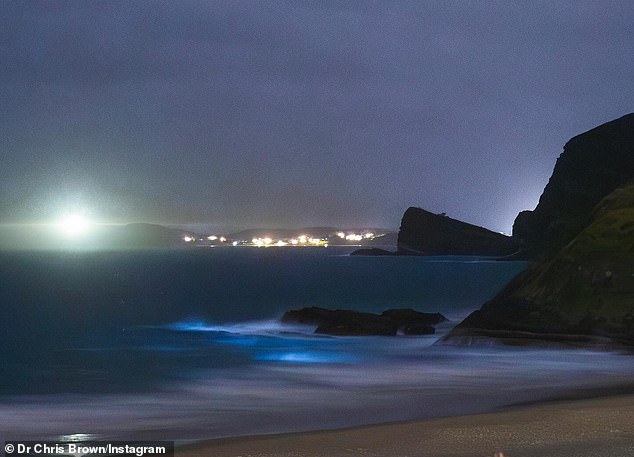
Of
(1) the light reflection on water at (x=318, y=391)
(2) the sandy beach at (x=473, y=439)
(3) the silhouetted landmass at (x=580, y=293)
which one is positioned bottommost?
(2) the sandy beach at (x=473, y=439)

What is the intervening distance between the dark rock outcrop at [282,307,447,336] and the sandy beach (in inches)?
781

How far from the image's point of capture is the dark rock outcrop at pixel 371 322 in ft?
128

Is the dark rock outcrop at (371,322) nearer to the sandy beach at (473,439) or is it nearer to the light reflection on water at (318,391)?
the light reflection on water at (318,391)

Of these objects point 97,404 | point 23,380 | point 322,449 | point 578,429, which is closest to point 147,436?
point 322,449

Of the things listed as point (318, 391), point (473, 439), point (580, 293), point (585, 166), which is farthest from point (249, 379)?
point (585, 166)

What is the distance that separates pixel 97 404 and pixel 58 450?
24.3ft

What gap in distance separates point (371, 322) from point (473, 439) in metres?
24.2

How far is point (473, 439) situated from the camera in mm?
15602

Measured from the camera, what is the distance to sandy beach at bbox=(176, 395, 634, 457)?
562 inches

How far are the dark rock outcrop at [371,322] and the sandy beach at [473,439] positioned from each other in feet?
65.0

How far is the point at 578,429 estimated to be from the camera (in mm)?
16078

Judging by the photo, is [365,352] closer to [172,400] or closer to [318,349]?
[318,349]

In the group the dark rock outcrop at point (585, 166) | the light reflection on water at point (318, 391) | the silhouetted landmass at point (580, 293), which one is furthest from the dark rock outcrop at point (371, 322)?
the dark rock outcrop at point (585, 166)

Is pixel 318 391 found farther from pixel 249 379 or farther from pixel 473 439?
pixel 473 439
